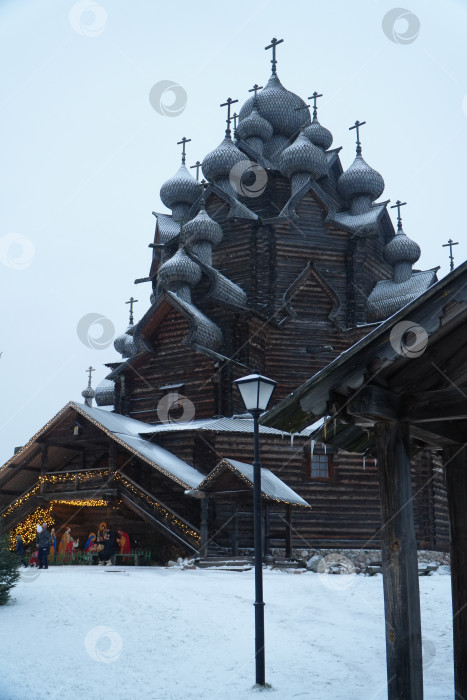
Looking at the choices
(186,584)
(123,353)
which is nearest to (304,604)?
(186,584)

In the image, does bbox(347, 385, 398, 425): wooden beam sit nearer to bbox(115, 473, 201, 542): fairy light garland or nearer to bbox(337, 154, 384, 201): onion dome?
bbox(115, 473, 201, 542): fairy light garland

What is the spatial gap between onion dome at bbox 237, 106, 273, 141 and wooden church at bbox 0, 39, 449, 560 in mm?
58

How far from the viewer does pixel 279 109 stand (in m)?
29.5

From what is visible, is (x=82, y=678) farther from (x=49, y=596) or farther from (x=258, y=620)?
(x=49, y=596)

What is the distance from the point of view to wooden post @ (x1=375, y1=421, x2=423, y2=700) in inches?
188

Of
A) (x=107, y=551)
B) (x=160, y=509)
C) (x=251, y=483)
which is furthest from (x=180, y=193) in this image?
(x=251, y=483)

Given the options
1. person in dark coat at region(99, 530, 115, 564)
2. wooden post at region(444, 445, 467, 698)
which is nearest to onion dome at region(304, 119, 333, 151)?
person in dark coat at region(99, 530, 115, 564)

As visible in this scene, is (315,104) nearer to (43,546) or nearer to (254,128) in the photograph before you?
(254,128)

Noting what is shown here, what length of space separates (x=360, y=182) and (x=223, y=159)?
5578 millimetres

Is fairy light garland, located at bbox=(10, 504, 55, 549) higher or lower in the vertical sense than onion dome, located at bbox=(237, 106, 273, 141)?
lower

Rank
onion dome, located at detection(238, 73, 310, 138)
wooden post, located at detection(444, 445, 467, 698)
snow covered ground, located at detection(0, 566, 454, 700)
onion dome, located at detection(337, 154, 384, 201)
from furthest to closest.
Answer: onion dome, located at detection(238, 73, 310, 138), onion dome, located at detection(337, 154, 384, 201), snow covered ground, located at detection(0, 566, 454, 700), wooden post, located at detection(444, 445, 467, 698)

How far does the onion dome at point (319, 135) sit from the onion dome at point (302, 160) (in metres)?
2.47

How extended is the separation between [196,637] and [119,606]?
199cm

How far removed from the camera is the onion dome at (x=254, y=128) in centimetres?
2814
